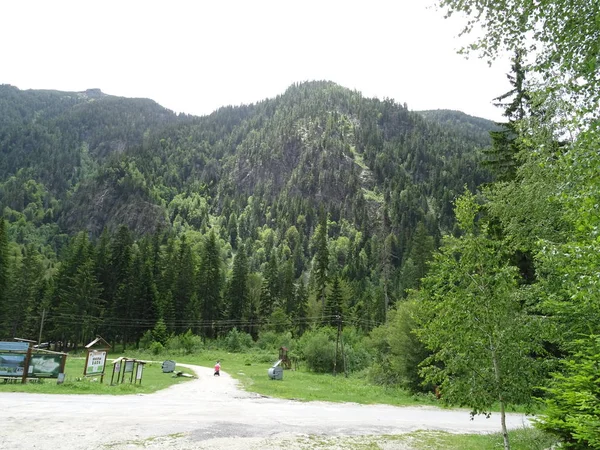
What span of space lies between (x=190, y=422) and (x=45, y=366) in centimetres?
1327

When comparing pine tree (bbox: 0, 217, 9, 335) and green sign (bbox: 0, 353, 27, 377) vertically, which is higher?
pine tree (bbox: 0, 217, 9, 335)

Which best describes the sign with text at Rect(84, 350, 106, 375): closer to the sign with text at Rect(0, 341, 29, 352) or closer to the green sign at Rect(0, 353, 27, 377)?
the green sign at Rect(0, 353, 27, 377)

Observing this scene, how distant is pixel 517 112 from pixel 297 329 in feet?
218

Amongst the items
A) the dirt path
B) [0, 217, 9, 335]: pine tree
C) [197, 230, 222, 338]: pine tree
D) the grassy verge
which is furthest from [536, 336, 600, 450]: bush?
[197, 230, 222, 338]: pine tree

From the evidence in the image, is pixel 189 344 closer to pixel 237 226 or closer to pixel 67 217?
pixel 237 226

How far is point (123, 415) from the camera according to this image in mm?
14883

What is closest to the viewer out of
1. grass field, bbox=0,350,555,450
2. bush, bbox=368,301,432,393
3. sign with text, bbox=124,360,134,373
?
grass field, bbox=0,350,555,450

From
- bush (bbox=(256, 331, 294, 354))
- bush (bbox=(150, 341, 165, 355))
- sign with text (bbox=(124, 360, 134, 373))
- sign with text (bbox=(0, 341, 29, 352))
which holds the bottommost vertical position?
bush (bbox=(150, 341, 165, 355))

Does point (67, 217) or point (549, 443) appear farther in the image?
point (67, 217)

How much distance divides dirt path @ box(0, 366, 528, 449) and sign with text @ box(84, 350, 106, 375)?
426cm

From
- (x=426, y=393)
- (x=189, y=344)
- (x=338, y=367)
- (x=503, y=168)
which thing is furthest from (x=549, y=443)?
(x=189, y=344)

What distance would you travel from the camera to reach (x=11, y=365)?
2206 cm

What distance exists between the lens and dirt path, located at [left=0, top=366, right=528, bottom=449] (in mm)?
11219

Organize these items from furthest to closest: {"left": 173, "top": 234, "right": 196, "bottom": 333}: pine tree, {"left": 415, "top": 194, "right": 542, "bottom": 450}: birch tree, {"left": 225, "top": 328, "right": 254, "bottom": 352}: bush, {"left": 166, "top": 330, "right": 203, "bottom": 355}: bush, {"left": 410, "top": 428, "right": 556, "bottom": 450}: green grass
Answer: {"left": 173, "top": 234, "right": 196, "bottom": 333}: pine tree → {"left": 225, "top": 328, "right": 254, "bottom": 352}: bush → {"left": 166, "top": 330, "right": 203, "bottom": 355}: bush → {"left": 410, "top": 428, "right": 556, "bottom": 450}: green grass → {"left": 415, "top": 194, "right": 542, "bottom": 450}: birch tree
